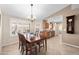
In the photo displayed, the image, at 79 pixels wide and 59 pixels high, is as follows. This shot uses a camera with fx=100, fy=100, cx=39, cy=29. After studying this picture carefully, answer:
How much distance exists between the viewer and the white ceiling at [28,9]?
205 cm

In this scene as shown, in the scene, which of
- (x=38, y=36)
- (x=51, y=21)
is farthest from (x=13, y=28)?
(x=51, y=21)

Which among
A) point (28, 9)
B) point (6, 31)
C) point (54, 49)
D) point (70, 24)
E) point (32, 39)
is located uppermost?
point (28, 9)

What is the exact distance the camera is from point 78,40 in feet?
6.73

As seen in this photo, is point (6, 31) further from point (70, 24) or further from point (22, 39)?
point (70, 24)

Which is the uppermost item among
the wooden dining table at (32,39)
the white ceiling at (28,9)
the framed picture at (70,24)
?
the white ceiling at (28,9)

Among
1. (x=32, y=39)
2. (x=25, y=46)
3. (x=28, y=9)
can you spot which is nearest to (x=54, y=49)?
(x=32, y=39)

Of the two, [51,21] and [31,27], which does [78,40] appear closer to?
[51,21]

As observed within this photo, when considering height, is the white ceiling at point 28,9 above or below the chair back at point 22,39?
above

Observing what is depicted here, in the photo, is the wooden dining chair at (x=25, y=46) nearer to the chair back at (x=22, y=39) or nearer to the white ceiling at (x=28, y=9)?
the chair back at (x=22, y=39)

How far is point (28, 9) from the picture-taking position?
6.81 ft

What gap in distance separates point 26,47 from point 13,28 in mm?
479

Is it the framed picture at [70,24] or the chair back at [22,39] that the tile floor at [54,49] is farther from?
the framed picture at [70,24]

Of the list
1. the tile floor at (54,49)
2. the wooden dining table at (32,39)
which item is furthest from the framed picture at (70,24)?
the wooden dining table at (32,39)
